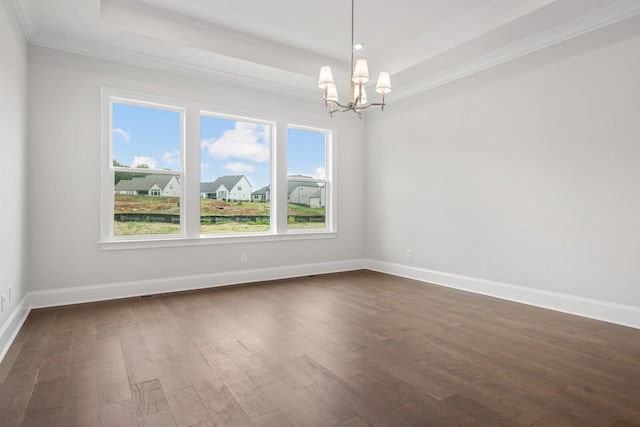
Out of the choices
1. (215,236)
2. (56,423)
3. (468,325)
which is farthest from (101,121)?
(468,325)

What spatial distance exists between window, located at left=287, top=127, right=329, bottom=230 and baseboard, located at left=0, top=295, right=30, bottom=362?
322cm

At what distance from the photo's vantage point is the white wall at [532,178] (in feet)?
10.7

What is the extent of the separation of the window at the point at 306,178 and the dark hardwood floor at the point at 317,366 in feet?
6.47

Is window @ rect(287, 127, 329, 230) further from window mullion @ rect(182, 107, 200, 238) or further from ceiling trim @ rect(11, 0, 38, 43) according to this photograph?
ceiling trim @ rect(11, 0, 38, 43)

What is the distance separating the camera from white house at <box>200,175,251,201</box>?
15.7 ft

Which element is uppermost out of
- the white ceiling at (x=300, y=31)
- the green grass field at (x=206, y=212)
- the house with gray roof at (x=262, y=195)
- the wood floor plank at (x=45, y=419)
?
the white ceiling at (x=300, y=31)

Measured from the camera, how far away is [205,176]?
475 cm

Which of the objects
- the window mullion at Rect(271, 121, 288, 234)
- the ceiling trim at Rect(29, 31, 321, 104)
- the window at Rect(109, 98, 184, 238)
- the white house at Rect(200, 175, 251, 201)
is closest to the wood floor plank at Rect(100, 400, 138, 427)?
the window at Rect(109, 98, 184, 238)

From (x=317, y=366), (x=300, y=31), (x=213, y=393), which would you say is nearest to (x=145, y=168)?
(x=300, y=31)

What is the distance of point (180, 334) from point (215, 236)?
1944mm

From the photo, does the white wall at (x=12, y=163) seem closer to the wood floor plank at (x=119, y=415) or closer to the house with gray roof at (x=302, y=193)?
the wood floor plank at (x=119, y=415)

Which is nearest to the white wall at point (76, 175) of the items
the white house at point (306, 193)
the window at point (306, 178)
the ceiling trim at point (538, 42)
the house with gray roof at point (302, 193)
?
the house with gray roof at point (302, 193)

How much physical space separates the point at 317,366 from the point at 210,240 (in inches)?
110

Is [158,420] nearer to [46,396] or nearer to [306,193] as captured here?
[46,396]
